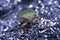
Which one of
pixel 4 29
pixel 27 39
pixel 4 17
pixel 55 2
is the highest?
pixel 55 2

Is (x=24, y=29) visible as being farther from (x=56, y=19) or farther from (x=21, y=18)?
(x=56, y=19)

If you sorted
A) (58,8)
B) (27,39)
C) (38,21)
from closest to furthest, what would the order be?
(27,39), (38,21), (58,8)

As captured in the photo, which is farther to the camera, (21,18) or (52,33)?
(21,18)

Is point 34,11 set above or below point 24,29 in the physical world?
above

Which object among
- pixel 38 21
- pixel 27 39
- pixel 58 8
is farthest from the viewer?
pixel 58 8

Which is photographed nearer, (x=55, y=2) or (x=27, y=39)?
(x=27, y=39)

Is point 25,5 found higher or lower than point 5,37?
higher

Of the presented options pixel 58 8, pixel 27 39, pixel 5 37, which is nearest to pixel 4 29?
pixel 5 37

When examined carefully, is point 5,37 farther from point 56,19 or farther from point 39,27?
point 56,19

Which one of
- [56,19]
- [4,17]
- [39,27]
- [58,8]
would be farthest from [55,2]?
[4,17]
